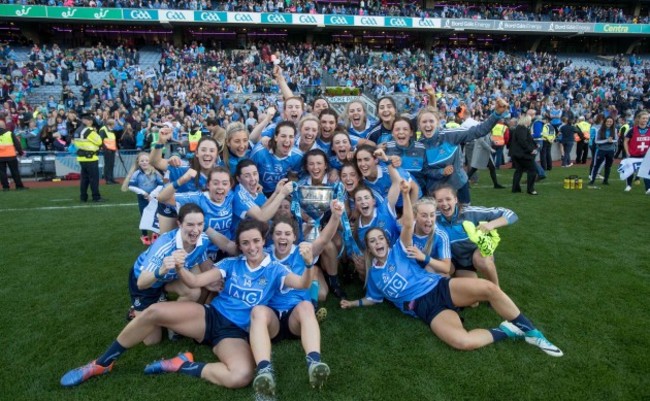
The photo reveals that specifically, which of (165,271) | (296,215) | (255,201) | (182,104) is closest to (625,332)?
(296,215)

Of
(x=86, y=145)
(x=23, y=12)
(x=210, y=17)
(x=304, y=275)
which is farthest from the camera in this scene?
(x=210, y=17)

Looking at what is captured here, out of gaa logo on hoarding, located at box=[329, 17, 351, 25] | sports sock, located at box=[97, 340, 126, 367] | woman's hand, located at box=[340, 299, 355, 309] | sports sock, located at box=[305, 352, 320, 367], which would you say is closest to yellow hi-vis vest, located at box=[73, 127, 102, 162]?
sports sock, located at box=[97, 340, 126, 367]

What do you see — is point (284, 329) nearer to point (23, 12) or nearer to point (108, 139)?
point (108, 139)

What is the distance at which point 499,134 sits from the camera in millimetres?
12023

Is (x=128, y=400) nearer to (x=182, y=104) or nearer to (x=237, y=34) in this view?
(x=182, y=104)

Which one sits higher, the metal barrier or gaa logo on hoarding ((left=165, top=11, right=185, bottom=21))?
gaa logo on hoarding ((left=165, top=11, right=185, bottom=21))

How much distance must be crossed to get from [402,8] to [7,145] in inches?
1189

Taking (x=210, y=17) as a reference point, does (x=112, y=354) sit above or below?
below

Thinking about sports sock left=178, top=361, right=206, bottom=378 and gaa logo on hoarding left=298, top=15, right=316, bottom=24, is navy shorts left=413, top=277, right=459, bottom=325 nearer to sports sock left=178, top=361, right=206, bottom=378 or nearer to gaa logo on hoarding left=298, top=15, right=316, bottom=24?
sports sock left=178, top=361, right=206, bottom=378

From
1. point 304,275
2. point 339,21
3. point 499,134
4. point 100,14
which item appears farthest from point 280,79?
point 339,21

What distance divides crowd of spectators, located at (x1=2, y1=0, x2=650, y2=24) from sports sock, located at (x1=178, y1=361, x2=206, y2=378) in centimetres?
2952

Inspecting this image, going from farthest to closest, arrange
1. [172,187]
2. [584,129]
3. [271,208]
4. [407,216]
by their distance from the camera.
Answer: [584,129] → [172,187] → [271,208] → [407,216]

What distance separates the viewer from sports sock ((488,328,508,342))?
3490mm

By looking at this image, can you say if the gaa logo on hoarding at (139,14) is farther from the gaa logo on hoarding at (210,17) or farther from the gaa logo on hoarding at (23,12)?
the gaa logo on hoarding at (23,12)
